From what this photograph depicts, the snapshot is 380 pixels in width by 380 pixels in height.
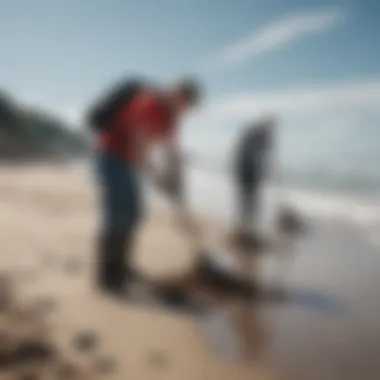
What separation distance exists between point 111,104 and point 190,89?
0.30 m

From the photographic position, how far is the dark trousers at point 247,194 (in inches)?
111

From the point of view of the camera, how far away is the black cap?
228cm

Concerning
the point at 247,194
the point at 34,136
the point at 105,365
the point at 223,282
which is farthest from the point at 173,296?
the point at 34,136

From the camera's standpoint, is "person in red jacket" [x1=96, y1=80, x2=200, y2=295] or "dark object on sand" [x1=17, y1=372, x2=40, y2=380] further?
"person in red jacket" [x1=96, y1=80, x2=200, y2=295]

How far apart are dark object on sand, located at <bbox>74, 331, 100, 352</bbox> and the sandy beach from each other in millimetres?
20

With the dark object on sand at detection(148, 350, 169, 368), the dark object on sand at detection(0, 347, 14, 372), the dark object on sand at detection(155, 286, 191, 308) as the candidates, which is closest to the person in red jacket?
the dark object on sand at detection(155, 286, 191, 308)

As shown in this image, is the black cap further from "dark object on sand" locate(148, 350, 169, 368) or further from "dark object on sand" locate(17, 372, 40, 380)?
"dark object on sand" locate(17, 372, 40, 380)

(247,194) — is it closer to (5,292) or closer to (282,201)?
(282,201)

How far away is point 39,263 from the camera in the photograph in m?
2.31

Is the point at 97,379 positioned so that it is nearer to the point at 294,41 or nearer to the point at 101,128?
the point at 101,128

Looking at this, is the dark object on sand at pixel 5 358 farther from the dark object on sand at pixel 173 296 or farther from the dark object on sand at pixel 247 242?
the dark object on sand at pixel 247 242

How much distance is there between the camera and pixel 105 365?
1.89 metres

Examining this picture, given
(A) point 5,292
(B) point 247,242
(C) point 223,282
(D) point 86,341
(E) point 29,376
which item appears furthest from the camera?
(B) point 247,242

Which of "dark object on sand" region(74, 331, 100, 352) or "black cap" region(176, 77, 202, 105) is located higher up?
"black cap" region(176, 77, 202, 105)
